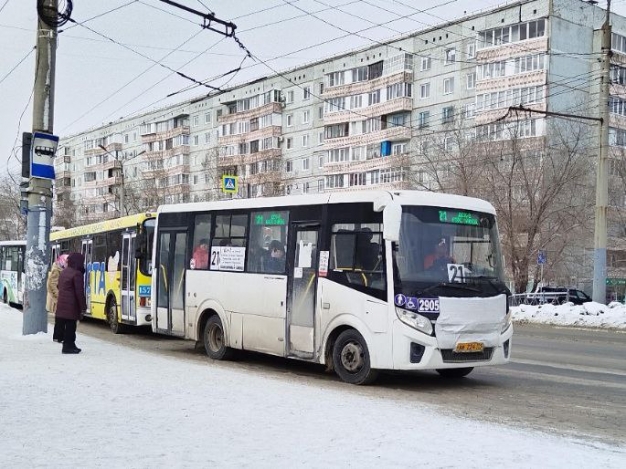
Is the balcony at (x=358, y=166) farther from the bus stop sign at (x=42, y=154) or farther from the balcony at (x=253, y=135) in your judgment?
the bus stop sign at (x=42, y=154)

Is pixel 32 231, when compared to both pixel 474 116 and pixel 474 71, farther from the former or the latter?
pixel 474 71

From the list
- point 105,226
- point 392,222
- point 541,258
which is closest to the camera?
point 392,222

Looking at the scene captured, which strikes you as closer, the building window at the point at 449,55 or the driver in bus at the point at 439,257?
the driver in bus at the point at 439,257

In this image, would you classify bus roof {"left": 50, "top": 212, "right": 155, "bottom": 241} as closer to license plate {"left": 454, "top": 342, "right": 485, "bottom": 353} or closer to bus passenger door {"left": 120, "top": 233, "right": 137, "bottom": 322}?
bus passenger door {"left": 120, "top": 233, "right": 137, "bottom": 322}

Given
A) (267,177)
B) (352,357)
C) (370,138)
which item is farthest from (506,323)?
(370,138)

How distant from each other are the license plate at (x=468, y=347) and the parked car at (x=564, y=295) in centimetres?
2545

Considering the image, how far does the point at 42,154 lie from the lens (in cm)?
1388

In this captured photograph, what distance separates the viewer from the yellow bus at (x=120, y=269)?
1836 cm

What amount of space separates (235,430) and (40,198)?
29.5 ft

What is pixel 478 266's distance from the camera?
10758 millimetres

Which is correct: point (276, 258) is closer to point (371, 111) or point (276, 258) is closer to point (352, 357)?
point (352, 357)

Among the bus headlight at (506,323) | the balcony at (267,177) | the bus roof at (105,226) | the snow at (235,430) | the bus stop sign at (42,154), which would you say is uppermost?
the balcony at (267,177)

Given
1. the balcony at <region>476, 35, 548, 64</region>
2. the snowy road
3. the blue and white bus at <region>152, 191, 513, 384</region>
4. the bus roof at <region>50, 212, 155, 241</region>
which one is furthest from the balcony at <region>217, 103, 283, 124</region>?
the blue and white bus at <region>152, 191, 513, 384</region>

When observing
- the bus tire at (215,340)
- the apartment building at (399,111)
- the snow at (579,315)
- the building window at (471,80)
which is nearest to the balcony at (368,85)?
the apartment building at (399,111)
